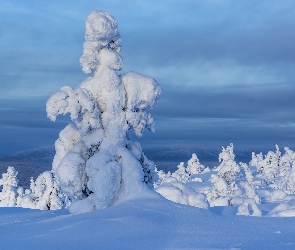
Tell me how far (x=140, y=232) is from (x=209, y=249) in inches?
49.3

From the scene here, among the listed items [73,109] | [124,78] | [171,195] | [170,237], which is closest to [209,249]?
[170,237]

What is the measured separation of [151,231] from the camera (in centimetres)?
677

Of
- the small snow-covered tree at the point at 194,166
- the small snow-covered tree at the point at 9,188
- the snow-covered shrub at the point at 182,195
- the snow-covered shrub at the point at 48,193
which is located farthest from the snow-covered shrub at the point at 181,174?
the snow-covered shrub at the point at 182,195

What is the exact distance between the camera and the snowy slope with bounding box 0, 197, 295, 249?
615 cm

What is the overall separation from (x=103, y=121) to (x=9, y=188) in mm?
30692

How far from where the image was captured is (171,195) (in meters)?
12.7

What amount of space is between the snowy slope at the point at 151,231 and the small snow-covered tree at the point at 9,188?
3087 centimetres

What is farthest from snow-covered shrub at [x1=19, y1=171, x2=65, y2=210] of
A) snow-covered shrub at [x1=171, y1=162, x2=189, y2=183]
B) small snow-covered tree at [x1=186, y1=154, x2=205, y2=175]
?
small snow-covered tree at [x1=186, y1=154, x2=205, y2=175]

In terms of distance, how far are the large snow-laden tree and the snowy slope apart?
1366mm

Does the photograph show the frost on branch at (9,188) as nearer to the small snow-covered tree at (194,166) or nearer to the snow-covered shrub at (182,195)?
the snow-covered shrub at (182,195)

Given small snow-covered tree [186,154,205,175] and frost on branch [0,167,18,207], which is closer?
frost on branch [0,167,18,207]

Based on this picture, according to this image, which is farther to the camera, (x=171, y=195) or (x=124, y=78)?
(x=171, y=195)

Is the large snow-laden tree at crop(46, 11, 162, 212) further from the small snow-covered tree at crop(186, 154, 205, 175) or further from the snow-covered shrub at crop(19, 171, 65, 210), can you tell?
the small snow-covered tree at crop(186, 154, 205, 175)

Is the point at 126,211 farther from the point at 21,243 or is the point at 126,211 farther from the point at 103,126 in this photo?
the point at 103,126
